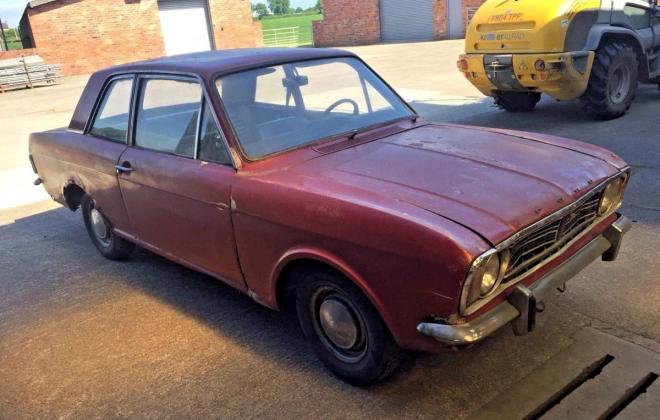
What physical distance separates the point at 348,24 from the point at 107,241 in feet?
88.1

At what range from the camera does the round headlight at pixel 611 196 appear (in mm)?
2936

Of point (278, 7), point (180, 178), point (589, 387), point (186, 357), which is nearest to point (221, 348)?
point (186, 357)

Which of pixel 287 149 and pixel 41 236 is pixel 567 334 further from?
pixel 41 236

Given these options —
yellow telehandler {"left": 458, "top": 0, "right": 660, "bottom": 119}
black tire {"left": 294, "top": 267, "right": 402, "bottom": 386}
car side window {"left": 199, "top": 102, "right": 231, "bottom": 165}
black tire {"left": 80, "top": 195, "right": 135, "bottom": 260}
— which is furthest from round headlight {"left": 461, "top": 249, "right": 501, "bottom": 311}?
yellow telehandler {"left": 458, "top": 0, "right": 660, "bottom": 119}

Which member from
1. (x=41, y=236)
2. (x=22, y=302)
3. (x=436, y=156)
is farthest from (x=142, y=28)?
(x=436, y=156)

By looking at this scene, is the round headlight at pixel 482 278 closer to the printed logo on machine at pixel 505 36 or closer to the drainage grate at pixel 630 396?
the drainage grate at pixel 630 396

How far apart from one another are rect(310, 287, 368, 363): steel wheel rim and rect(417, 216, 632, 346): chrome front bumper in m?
0.46

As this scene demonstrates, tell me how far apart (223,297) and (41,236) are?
102 inches

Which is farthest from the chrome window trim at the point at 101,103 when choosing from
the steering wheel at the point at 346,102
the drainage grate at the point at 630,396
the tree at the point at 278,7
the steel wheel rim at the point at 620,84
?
the tree at the point at 278,7

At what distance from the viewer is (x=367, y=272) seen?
2.46 meters

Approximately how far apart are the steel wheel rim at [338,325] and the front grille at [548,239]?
29.1 inches

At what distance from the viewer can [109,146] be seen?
4.09 meters

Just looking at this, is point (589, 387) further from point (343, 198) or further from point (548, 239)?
point (343, 198)

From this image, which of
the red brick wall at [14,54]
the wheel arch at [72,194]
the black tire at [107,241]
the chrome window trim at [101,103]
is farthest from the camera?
the red brick wall at [14,54]
